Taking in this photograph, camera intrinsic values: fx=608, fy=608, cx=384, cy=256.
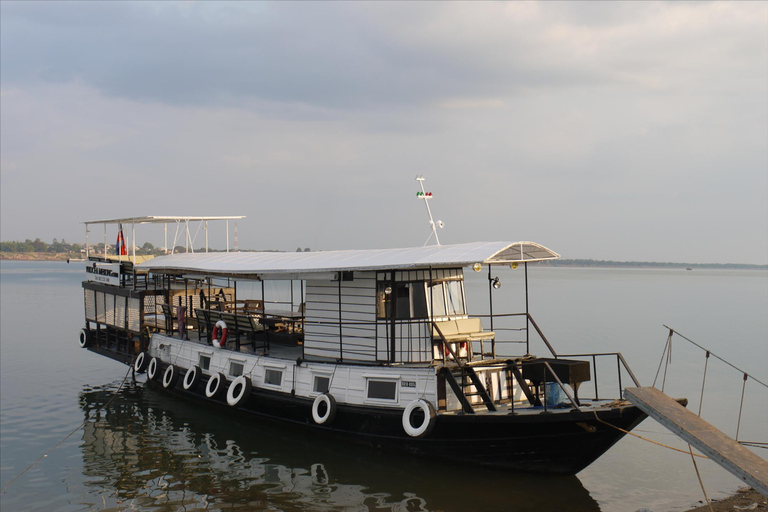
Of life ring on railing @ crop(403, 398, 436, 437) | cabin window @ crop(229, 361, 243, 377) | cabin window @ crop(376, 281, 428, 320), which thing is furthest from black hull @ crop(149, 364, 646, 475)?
cabin window @ crop(229, 361, 243, 377)

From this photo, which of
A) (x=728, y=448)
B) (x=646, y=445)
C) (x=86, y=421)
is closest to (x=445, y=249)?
(x=728, y=448)

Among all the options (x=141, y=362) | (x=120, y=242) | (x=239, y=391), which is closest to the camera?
(x=239, y=391)

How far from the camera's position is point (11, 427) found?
731 inches

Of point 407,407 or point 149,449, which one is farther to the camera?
point 149,449

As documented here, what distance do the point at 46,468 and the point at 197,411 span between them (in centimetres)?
543

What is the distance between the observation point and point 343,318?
15.5m

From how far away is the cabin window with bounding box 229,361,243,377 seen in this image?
59.3 ft

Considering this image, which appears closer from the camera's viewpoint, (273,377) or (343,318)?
(343,318)

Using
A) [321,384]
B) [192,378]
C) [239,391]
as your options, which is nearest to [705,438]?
[321,384]

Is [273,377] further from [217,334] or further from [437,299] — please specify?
[437,299]

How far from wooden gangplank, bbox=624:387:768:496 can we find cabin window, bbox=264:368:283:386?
8973 mm

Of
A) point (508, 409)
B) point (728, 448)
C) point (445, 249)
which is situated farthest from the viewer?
point (445, 249)

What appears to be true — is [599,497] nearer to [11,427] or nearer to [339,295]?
[339,295]

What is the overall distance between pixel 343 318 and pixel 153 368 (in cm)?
1005
